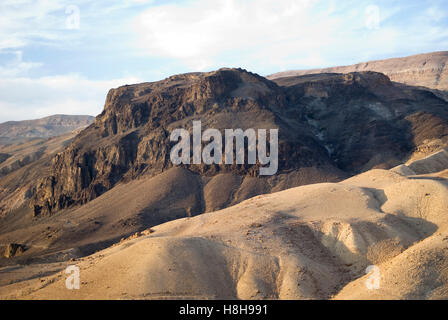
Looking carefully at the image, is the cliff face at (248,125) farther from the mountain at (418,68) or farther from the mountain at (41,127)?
the mountain at (41,127)

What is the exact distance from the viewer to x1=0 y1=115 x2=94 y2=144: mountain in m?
157

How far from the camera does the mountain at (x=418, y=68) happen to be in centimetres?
11630

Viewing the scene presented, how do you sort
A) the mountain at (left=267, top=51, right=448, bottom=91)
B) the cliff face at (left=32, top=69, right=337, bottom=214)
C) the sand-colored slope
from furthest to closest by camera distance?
1. the mountain at (left=267, top=51, right=448, bottom=91)
2. the cliff face at (left=32, top=69, right=337, bottom=214)
3. the sand-colored slope

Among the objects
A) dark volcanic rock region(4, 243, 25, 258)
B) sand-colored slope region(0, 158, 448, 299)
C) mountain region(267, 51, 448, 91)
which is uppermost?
mountain region(267, 51, 448, 91)

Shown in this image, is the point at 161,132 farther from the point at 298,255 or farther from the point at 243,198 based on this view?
the point at 298,255

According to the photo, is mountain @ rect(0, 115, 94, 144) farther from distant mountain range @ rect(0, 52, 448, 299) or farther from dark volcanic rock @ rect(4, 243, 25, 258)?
dark volcanic rock @ rect(4, 243, 25, 258)

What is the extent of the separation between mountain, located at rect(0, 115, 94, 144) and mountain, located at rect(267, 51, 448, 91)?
331ft

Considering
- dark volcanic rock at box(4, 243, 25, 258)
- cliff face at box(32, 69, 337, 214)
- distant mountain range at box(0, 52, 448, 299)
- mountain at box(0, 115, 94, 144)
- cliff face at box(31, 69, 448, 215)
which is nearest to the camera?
distant mountain range at box(0, 52, 448, 299)

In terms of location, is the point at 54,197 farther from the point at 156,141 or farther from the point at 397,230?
the point at 397,230

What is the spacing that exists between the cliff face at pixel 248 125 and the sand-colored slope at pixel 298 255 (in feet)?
83.9

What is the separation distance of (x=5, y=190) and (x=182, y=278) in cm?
5515

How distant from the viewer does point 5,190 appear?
6384cm

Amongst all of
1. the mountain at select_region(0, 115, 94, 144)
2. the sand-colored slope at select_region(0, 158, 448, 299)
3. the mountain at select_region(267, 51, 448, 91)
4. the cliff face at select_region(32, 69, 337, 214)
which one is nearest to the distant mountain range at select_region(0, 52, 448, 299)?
the sand-colored slope at select_region(0, 158, 448, 299)
